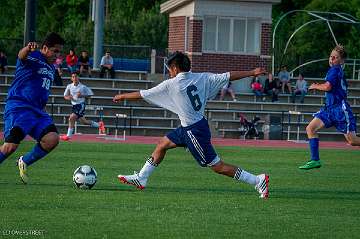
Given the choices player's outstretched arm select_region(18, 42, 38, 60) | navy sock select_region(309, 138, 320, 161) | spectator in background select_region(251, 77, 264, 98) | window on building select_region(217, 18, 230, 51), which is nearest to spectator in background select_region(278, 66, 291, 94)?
spectator in background select_region(251, 77, 264, 98)

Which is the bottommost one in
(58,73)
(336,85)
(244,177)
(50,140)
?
(244,177)

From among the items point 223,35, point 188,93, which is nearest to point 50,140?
point 188,93

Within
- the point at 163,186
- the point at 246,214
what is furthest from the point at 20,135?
the point at 246,214

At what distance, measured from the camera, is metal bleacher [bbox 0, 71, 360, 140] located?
36.3m

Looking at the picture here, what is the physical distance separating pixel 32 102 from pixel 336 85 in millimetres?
5954

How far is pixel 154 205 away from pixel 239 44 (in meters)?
29.7

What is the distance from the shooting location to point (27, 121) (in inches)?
563

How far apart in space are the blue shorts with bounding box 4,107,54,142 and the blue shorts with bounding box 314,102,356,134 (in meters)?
5.88

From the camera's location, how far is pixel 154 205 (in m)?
12.8

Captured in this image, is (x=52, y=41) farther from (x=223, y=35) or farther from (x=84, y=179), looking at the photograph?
(x=223, y=35)

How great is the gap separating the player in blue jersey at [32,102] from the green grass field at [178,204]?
671 mm

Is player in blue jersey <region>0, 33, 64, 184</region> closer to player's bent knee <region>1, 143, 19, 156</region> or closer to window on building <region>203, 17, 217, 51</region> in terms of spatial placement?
player's bent knee <region>1, 143, 19, 156</region>

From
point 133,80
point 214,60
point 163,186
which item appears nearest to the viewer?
point 163,186

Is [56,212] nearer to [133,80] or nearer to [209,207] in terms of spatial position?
[209,207]
